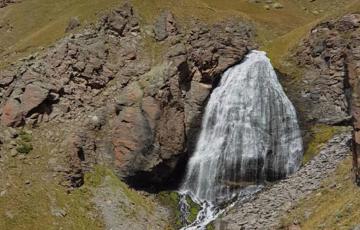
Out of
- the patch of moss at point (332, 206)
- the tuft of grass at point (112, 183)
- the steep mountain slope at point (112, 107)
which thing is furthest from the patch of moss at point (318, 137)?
the tuft of grass at point (112, 183)

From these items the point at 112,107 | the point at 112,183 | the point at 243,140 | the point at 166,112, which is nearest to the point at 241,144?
the point at 243,140

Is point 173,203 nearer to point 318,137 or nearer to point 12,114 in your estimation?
point 318,137

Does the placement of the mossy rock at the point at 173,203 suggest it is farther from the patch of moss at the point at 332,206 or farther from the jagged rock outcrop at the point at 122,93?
the patch of moss at the point at 332,206

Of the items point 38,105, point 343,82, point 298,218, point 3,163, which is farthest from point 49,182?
point 343,82

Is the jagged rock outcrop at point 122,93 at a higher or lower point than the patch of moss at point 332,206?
higher

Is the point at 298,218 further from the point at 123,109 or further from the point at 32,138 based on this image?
the point at 32,138

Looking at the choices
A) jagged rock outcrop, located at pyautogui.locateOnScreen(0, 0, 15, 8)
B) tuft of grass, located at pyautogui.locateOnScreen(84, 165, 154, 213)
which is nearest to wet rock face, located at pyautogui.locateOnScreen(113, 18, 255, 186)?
tuft of grass, located at pyautogui.locateOnScreen(84, 165, 154, 213)
